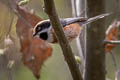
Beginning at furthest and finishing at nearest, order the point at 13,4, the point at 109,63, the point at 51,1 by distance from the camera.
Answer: the point at 109,63, the point at 13,4, the point at 51,1

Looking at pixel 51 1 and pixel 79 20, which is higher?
pixel 51 1

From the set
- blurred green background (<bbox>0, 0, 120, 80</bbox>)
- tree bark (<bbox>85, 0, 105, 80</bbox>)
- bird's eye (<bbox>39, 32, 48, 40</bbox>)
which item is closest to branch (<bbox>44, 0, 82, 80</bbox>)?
tree bark (<bbox>85, 0, 105, 80</bbox>)

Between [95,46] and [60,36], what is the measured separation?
0.48 metres

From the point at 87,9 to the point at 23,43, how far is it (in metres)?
0.44

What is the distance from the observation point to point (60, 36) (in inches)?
49.3

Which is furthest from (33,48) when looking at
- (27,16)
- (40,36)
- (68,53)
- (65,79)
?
(65,79)

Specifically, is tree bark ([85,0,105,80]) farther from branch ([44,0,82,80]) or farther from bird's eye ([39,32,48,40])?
bird's eye ([39,32,48,40])

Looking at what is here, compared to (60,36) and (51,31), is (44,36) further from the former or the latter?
(60,36)

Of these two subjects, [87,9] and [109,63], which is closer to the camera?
[87,9]

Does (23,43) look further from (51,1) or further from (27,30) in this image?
(51,1)

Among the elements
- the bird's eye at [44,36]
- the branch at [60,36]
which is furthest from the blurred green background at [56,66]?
the branch at [60,36]

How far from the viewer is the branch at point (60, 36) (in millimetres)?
1153

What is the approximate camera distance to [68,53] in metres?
1.31

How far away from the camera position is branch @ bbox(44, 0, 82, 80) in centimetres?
115
